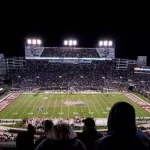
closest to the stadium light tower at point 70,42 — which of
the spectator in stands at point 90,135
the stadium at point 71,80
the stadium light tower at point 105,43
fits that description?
the stadium at point 71,80

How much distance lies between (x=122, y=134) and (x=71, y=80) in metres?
54.7

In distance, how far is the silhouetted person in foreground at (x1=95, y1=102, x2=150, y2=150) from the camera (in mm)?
2113

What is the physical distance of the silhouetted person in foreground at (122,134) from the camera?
2.11 meters

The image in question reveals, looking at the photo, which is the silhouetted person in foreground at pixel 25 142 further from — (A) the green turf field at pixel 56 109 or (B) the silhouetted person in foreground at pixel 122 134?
(A) the green turf field at pixel 56 109

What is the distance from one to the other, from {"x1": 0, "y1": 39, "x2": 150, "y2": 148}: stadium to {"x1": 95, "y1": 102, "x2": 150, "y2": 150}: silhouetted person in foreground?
2635 centimetres

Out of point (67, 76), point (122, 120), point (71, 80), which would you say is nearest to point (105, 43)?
point (71, 80)

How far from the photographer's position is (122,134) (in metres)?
2.14

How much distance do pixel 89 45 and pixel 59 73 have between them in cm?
1200

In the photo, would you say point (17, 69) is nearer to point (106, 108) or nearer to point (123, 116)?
point (106, 108)

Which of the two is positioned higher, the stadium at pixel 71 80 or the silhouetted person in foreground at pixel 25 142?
the silhouetted person in foreground at pixel 25 142

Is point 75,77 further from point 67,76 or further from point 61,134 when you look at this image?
point 61,134

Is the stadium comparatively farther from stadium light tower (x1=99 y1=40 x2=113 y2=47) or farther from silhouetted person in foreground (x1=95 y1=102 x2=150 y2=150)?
silhouetted person in foreground (x1=95 y1=102 x2=150 y2=150)

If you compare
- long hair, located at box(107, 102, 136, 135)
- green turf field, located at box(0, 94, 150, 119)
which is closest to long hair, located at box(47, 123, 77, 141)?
long hair, located at box(107, 102, 136, 135)

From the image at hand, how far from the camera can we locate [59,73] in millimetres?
61344
